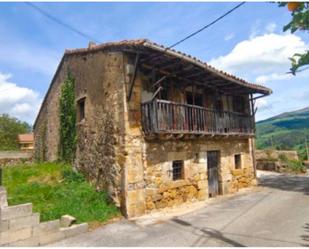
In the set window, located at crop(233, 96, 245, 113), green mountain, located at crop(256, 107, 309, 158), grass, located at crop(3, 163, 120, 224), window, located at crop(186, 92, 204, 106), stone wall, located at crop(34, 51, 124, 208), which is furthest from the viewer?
green mountain, located at crop(256, 107, 309, 158)

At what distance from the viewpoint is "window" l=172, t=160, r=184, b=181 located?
464 inches

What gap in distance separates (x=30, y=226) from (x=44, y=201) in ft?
8.66

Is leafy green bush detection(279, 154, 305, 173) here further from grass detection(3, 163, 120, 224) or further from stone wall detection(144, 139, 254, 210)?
grass detection(3, 163, 120, 224)

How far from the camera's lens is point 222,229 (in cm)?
816

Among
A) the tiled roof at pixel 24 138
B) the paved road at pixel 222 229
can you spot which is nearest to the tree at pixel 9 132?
the tiled roof at pixel 24 138

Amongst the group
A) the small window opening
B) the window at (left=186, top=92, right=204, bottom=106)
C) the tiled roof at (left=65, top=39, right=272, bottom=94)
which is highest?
the tiled roof at (left=65, top=39, right=272, bottom=94)

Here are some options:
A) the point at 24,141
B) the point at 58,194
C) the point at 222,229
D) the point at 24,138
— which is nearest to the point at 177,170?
the point at 222,229

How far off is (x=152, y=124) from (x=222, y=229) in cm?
386

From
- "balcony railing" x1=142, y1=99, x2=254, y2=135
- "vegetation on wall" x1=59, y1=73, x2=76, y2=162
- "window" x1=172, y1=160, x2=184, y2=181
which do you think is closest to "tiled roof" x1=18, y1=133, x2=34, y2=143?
"vegetation on wall" x1=59, y1=73, x2=76, y2=162

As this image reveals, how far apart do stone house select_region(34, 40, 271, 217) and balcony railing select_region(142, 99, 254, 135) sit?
3 cm

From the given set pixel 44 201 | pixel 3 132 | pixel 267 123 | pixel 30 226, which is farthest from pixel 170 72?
pixel 267 123

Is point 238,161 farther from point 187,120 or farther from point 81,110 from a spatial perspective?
point 81,110

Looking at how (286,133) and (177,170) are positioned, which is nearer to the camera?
(177,170)

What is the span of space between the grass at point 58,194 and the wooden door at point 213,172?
4856 millimetres
